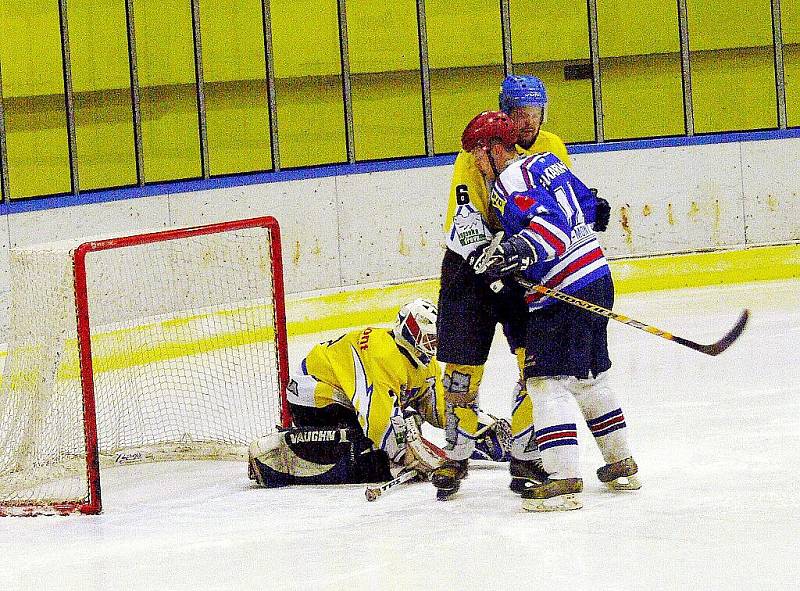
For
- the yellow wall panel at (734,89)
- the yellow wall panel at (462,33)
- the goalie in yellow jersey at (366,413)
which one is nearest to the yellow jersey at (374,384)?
the goalie in yellow jersey at (366,413)

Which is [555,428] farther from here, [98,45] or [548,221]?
[98,45]

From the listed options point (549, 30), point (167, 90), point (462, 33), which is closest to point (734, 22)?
point (549, 30)

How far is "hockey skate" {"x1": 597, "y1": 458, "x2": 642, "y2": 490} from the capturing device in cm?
366

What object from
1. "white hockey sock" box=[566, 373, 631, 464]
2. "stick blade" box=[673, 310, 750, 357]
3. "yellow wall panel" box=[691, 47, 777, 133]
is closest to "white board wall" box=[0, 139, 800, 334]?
"yellow wall panel" box=[691, 47, 777, 133]

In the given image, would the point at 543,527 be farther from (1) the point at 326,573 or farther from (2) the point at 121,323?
(2) the point at 121,323

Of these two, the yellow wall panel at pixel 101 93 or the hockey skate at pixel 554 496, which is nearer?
the hockey skate at pixel 554 496

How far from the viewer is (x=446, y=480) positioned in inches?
149

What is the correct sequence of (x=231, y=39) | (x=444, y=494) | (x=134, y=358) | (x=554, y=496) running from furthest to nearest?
(x=231, y=39) < (x=134, y=358) < (x=444, y=494) < (x=554, y=496)

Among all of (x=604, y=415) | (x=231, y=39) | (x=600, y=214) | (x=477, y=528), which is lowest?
(x=477, y=528)

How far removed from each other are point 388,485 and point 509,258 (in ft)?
2.53

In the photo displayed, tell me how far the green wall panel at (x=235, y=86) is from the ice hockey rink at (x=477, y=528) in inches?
131

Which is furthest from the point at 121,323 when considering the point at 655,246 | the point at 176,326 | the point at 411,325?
the point at 655,246

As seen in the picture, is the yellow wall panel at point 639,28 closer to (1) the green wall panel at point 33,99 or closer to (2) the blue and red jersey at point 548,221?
(1) the green wall panel at point 33,99

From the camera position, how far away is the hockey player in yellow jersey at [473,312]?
12.3 feet
